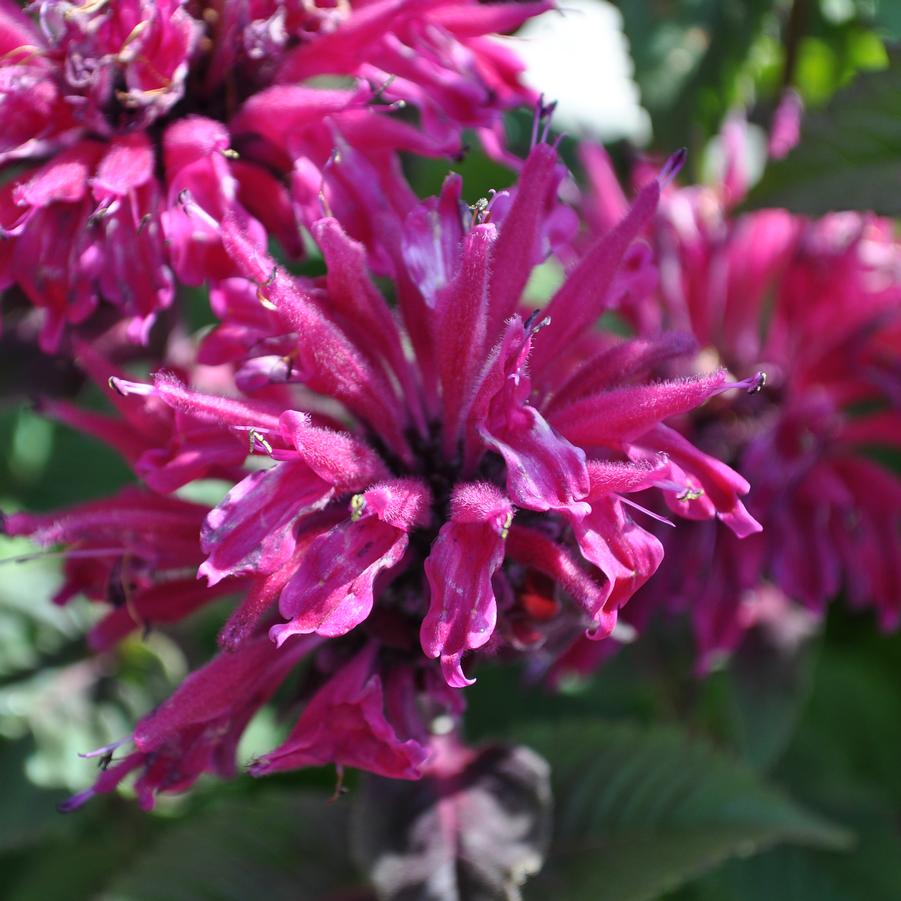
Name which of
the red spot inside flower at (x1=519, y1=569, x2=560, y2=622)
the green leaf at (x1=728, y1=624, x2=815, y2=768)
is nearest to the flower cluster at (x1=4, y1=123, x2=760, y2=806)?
the red spot inside flower at (x1=519, y1=569, x2=560, y2=622)

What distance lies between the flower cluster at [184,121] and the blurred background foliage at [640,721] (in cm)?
22

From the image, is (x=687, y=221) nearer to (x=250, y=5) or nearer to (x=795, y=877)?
(x=250, y=5)

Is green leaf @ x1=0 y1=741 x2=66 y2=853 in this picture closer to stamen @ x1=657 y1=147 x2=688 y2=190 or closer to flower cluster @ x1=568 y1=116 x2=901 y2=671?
flower cluster @ x1=568 y1=116 x2=901 y2=671

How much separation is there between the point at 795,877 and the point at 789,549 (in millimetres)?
424

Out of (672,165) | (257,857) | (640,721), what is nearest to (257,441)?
(672,165)

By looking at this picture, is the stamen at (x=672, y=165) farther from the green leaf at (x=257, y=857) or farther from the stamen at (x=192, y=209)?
the green leaf at (x=257, y=857)

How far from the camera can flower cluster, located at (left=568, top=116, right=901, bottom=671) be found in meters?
Answer: 1.00

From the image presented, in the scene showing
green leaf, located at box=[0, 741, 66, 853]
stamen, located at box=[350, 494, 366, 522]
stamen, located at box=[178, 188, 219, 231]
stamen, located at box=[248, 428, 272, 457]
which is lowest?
green leaf, located at box=[0, 741, 66, 853]

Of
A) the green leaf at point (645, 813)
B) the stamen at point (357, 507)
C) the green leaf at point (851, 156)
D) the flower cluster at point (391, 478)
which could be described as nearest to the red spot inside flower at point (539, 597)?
the flower cluster at point (391, 478)

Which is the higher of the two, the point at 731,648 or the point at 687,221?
the point at 687,221

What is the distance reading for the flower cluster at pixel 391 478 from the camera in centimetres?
65

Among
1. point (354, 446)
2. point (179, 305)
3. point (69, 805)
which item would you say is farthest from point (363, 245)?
point (69, 805)

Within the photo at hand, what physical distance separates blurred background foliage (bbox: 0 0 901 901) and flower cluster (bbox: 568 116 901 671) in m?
0.08

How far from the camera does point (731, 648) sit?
106 centimetres
